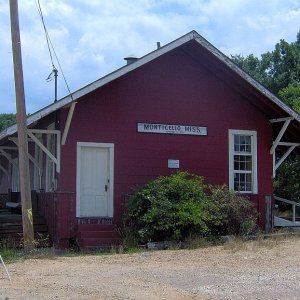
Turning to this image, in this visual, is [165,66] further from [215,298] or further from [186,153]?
[215,298]

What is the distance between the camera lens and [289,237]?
15133mm

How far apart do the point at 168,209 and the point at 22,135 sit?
3.95 metres

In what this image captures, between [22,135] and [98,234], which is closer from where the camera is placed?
[22,135]

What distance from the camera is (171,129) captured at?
16500 millimetres

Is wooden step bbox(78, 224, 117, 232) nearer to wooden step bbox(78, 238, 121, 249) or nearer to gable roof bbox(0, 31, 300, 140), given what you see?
wooden step bbox(78, 238, 121, 249)

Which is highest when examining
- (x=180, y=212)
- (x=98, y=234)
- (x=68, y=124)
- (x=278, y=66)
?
(x=278, y=66)

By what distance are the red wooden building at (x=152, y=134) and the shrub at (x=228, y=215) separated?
1.52m

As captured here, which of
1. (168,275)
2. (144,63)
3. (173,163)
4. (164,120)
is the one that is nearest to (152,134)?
(164,120)

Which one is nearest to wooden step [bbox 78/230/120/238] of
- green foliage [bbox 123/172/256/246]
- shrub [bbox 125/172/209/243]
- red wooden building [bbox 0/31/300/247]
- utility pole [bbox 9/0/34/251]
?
red wooden building [bbox 0/31/300/247]

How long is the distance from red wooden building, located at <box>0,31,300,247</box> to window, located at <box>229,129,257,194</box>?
0.10ft

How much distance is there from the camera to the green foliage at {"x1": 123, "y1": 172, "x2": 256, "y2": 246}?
13.9 meters

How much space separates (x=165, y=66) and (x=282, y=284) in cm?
899

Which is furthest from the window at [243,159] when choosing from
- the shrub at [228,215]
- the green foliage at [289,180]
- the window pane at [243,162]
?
the green foliage at [289,180]

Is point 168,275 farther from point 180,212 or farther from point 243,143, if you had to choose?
point 243,143
